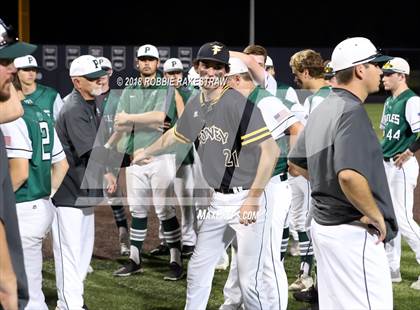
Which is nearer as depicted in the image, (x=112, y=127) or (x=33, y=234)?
(x=33, y=234)

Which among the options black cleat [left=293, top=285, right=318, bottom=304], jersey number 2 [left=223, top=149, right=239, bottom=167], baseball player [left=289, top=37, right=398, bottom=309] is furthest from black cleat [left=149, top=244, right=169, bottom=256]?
baseball player [left=289, top=37, right=398, bottom=309]

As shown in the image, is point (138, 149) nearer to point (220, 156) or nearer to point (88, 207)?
point (88, 207)

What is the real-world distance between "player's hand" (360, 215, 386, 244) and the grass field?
7.74 feet

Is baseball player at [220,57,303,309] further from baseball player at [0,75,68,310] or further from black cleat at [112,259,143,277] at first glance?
black cleat at [112,259,143,277]

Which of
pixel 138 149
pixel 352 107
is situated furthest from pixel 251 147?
pixel 138 149

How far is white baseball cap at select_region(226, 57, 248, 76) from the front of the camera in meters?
5.25

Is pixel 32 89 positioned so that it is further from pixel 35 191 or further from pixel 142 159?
pixel 35 191

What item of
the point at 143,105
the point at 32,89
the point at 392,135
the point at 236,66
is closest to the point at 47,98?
the point at 32,89

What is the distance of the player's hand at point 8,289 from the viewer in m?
2.38

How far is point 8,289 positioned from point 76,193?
300 cm

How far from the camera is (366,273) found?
3.68 m

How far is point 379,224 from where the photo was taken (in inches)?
143

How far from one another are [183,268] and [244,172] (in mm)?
2560

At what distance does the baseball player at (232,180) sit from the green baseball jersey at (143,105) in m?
2.26
